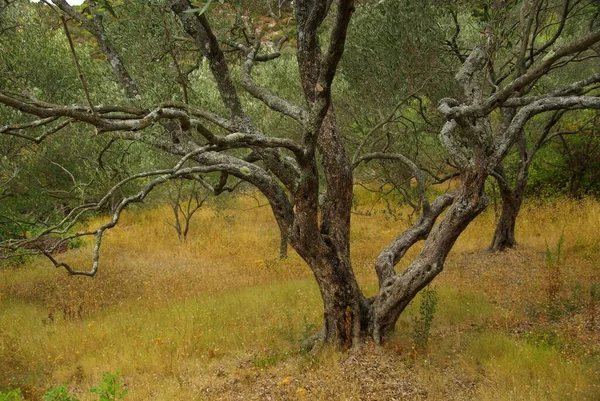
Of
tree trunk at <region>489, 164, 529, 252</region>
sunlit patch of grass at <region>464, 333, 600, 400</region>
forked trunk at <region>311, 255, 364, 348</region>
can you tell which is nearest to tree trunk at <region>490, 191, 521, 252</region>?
tree trunk at <region>489, 164, 529, 252</region>

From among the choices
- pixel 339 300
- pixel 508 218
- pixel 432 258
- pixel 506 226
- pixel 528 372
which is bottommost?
pixel 528 372

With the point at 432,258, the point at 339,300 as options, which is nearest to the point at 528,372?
the point at 432,258

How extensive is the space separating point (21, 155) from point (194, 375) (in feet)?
28.0

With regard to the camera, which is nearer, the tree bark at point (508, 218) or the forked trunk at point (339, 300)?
the forked trunk at point (339, 300)

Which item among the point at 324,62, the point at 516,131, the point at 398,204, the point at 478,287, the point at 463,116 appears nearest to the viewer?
the point at 324,62

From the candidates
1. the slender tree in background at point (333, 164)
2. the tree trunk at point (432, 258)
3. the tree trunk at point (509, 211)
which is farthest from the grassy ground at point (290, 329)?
the slender tree in background at point (333, 164)

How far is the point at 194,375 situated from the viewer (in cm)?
759

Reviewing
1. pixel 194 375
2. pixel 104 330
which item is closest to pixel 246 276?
pixel 104 330

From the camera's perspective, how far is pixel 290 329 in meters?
8.86

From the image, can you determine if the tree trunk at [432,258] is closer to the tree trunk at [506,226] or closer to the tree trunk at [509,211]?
the tree trunk at [509,211]

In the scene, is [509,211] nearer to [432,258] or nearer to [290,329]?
[432,258]

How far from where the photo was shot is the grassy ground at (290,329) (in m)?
6.56

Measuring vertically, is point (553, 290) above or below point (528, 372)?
above

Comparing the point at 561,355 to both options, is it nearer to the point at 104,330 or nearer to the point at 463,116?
the point at 463,116
